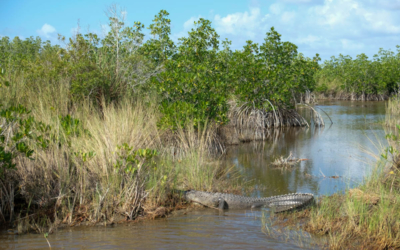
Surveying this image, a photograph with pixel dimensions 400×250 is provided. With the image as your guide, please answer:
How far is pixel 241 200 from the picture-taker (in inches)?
230

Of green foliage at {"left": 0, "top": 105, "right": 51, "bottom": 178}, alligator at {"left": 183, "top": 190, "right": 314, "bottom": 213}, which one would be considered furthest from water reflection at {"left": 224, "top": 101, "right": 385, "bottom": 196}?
green foliage at {"left": 0, "top": 105, "right": 51, "bottom": 178}

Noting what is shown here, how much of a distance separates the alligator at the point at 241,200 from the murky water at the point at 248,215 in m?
0.17

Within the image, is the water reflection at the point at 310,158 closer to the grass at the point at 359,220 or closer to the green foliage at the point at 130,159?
the grass at the point at 359,220

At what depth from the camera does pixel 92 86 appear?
30.2ft

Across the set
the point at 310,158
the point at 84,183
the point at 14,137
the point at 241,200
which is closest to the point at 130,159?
the point at 84,183

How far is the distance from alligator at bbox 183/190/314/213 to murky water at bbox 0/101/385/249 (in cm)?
17

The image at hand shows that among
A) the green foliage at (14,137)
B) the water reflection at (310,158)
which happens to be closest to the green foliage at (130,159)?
the green foliage at (14,137)

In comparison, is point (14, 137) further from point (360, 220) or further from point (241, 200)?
point (360, 220)

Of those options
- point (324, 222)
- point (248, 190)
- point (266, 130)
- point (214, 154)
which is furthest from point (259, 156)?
point (324, 222)

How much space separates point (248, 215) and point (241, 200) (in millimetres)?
401

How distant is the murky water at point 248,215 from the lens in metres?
4.29

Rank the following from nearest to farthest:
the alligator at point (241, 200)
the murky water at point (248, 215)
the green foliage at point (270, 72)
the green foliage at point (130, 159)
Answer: the murky water at point (248, 215) < the green foliage at point (130, 159) < the alligator at point (241, 200) < the green foliage at point (270, 72)

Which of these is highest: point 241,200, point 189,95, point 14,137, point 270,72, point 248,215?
point 270,72

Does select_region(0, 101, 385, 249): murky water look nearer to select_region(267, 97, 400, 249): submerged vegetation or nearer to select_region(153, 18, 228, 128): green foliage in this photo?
select_region(267, 97, 400, 249): submerged vegetation
